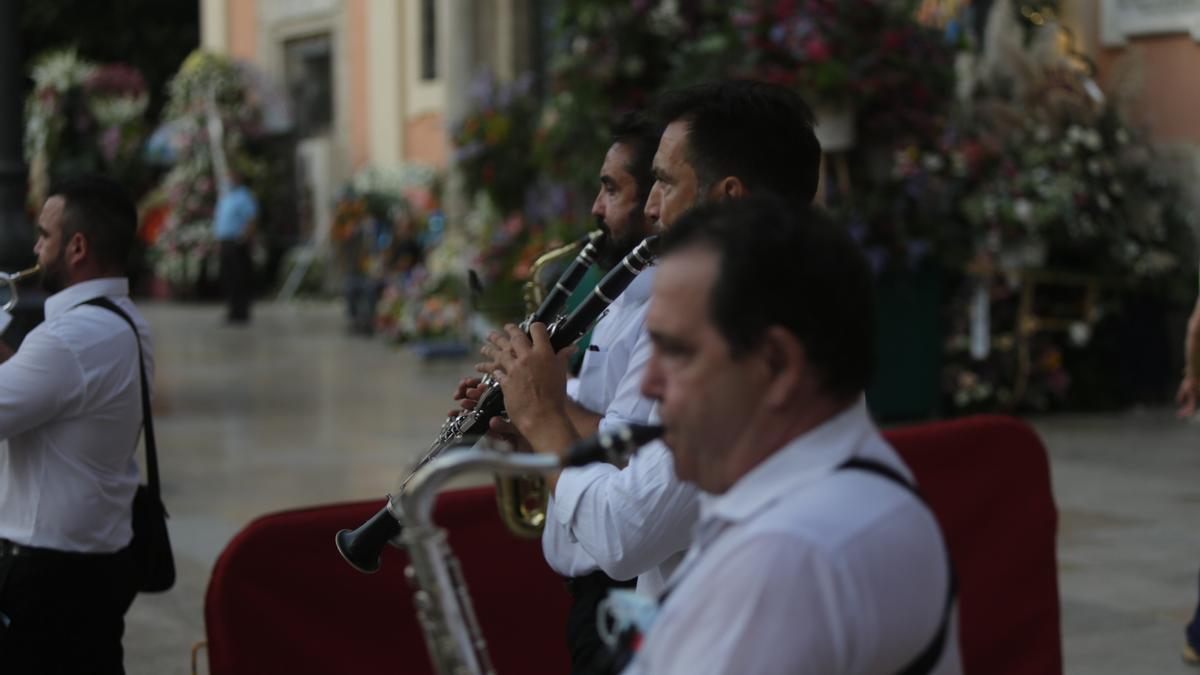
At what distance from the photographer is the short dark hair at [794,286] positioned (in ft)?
5.92

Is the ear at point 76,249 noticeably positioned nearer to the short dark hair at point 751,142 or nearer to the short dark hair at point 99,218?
the short dark hair at point 99,218

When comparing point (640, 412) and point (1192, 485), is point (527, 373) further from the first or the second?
point (1192, 485)

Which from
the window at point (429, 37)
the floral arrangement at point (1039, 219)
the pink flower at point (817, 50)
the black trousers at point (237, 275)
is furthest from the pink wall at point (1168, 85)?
the window at point (429, 37)

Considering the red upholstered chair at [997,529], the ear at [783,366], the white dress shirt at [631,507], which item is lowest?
the red upholstered chair at [997,529]

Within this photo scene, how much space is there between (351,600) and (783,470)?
2.63m

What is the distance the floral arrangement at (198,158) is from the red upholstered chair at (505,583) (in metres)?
20.5

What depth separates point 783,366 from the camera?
183 cm

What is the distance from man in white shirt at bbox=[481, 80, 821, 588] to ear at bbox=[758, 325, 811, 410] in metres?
0.75

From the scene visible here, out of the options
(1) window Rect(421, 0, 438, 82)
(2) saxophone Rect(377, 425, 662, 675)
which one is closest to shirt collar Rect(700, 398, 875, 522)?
(2) saxophone Rect(377, 425, 662, 675)

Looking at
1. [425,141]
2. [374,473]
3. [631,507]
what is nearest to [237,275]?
[425,141]

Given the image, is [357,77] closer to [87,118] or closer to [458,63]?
[87,118]

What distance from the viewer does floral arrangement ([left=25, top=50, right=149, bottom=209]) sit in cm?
2477

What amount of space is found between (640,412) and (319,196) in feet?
74.0

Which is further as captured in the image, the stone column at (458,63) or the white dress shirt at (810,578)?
the stone column at (458,63)
